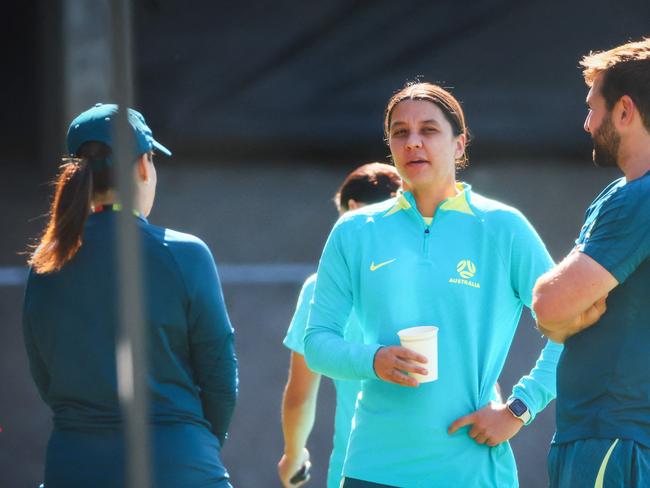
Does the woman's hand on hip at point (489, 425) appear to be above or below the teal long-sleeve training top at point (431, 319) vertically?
below

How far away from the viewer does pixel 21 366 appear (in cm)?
490

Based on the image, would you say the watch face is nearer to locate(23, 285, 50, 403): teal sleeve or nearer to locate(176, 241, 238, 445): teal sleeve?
locate(176, 241, 238, 445): teal sleeve

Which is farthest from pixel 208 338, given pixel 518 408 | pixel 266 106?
pixel 266 106

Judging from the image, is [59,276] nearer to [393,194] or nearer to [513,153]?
[393,194]

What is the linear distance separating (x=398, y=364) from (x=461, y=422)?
21 centimetres

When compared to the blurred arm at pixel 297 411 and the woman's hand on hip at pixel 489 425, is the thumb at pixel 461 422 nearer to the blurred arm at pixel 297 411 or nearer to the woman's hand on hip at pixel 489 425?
the woman's hand on hip at pixel 489 425

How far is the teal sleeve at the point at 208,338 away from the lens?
2.27m

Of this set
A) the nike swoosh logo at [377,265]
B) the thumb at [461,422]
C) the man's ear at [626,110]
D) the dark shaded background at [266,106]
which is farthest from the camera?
the dark shaded background at [266,106]

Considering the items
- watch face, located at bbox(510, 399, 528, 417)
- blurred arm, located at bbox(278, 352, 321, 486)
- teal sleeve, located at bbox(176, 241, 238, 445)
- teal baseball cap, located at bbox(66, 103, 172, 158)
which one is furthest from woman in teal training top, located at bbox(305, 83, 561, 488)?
Answer: blurred arm, located at bbox(278, 352, 321, 486)

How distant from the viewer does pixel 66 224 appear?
228 centimetres

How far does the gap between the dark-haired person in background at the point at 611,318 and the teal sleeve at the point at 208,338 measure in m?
0.67

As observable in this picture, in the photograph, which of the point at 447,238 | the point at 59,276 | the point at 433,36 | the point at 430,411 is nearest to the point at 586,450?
the point at 430,411

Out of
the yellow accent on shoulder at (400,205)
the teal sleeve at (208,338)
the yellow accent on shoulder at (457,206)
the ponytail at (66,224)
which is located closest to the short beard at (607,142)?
the yellow accent on shoulder at (457,206)

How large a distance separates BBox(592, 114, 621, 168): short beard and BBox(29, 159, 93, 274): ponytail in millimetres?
1087
